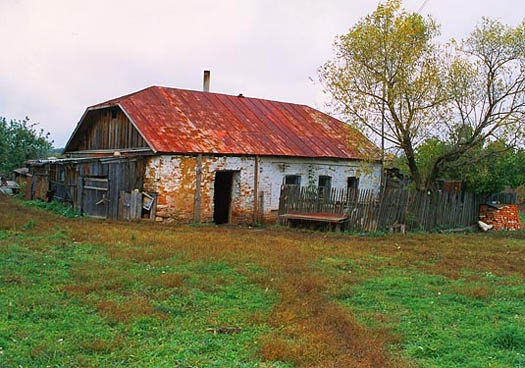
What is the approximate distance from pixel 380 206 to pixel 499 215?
768 centimetres

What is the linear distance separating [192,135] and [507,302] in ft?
40.8

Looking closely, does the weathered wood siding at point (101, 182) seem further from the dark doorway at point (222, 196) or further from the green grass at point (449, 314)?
the green grass at point (449, 314)

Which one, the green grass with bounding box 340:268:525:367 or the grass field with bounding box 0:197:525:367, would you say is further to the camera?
the green grass with bounding box 340:268:525:367

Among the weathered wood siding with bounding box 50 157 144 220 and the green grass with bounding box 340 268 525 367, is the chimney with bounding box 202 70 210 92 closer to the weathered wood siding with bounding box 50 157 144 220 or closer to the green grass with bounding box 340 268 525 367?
the weathered wood siding with bounding box 50 157 144 220

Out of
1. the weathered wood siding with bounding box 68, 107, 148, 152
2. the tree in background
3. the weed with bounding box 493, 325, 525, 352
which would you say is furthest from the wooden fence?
the weed with bounding box 493, 325, 525, 352

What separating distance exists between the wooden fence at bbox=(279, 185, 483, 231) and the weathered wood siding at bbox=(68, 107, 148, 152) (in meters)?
5.51

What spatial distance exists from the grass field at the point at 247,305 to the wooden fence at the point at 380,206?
13.7 feet

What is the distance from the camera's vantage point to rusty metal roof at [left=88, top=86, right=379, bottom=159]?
57.0ft

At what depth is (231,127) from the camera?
19734 millimetres

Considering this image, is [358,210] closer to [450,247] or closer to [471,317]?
[450,247]

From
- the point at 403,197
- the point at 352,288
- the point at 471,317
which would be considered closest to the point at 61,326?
the point at 352,288

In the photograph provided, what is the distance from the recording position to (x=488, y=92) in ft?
54.5

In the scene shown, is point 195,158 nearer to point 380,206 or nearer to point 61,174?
point 380,206

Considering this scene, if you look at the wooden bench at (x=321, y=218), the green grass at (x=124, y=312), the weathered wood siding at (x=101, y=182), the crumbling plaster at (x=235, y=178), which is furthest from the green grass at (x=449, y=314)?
the weathered wood siding at (x=101, y=182)
